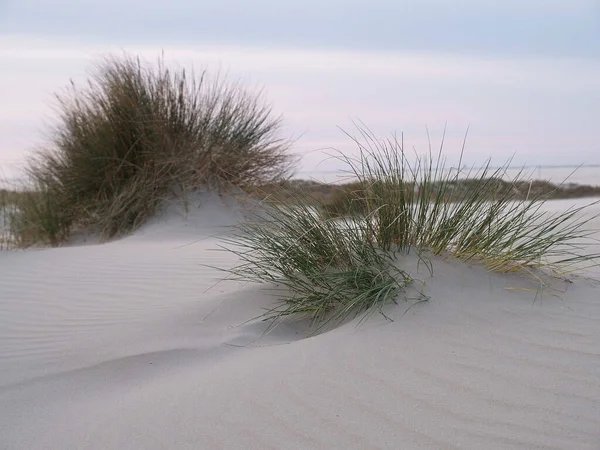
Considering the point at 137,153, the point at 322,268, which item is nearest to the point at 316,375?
the point at 322,268

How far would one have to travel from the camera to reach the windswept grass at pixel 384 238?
348 centimetres

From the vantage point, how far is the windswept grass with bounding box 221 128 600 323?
3.48 metres

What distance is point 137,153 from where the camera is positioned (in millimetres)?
9273

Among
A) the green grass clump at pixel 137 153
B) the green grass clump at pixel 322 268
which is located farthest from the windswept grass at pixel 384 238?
the green grass clump at pixel 137 153

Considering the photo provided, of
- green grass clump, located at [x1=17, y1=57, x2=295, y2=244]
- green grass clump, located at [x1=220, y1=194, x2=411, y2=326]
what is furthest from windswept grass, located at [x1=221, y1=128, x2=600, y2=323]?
green grass clump, located at [x1=17, y1=57, x2=295, y2=244]

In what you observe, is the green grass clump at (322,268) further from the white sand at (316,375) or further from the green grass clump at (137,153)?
the green grass clump at (137,153)

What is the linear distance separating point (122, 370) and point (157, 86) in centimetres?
695

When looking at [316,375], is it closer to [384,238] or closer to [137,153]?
[384,238]

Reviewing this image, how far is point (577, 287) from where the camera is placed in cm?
351

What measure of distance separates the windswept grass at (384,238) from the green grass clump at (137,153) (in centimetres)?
547

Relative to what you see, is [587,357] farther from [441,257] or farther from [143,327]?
[143,327]

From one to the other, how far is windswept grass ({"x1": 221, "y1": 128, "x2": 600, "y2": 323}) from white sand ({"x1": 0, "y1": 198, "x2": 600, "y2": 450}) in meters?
0.16

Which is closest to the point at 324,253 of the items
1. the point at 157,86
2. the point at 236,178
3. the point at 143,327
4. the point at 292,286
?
the point at 292,286

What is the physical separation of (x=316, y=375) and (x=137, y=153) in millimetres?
7211
